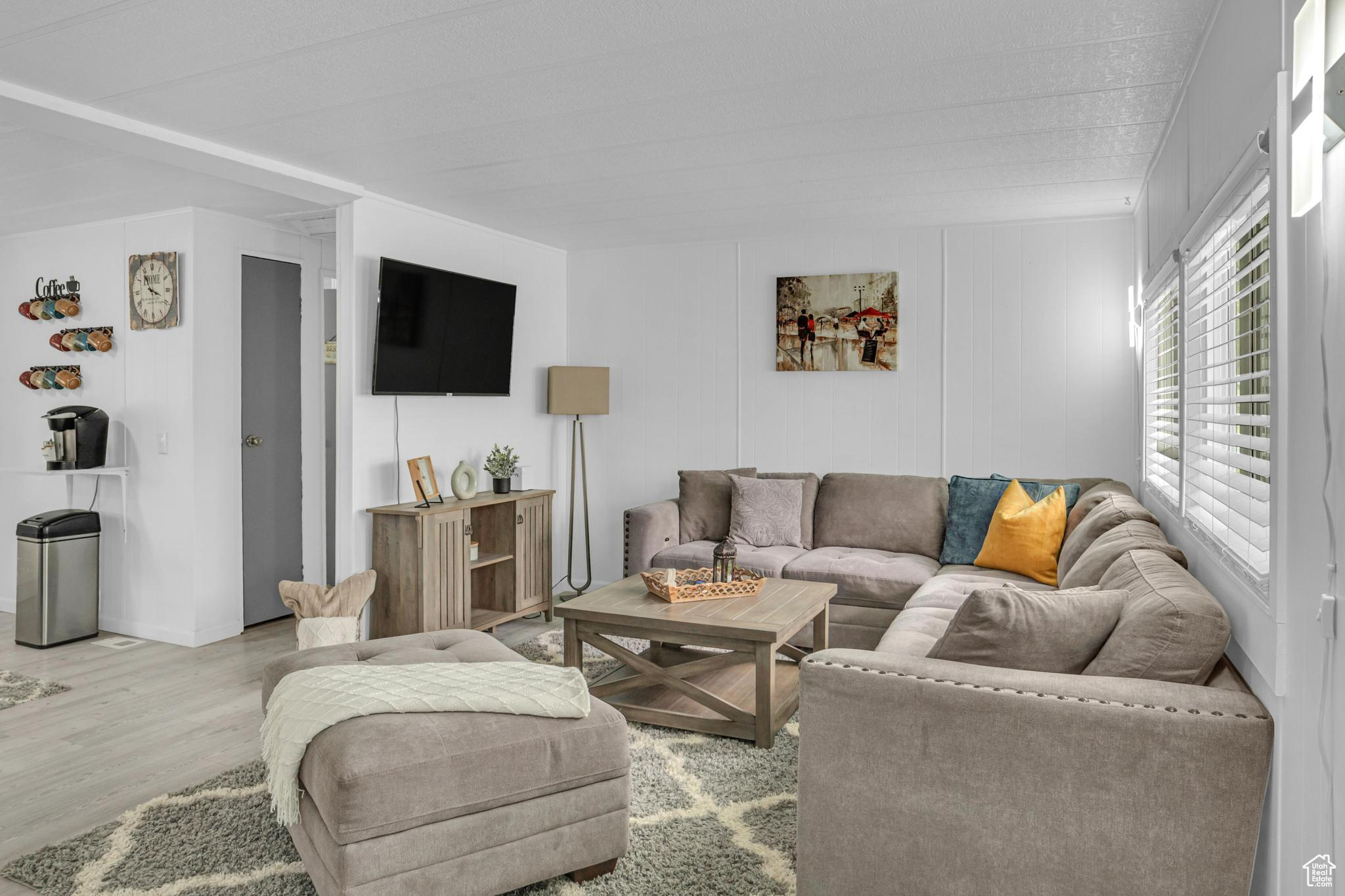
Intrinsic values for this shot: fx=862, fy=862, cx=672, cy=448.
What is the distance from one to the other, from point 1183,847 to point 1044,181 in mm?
3278

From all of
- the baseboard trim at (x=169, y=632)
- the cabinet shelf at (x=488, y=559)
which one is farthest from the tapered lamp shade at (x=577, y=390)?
the baseboard trim at (x=169, y=632)

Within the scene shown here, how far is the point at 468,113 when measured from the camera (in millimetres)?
3139

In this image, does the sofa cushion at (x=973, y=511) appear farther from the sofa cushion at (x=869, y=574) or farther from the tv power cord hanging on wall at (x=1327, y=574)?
the tv power cord hanging on wall at (x=1327, y=574)

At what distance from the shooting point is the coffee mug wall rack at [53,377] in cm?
500

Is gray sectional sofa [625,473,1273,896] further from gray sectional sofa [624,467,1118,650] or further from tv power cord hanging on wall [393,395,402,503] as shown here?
tv power cord hanging on wall [393,395,402,503]

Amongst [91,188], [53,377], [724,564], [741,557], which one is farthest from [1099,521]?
[53,377]

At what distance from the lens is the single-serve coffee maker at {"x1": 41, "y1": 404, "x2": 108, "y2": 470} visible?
15.2 feet

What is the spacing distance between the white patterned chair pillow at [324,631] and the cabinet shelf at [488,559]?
760 millimetres

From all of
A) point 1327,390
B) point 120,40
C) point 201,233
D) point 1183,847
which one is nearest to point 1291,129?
point 1327,390

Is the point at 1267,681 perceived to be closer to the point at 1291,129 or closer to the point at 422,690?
the point at 1291,129

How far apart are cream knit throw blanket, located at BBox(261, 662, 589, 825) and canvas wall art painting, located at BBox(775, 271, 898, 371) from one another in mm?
3361

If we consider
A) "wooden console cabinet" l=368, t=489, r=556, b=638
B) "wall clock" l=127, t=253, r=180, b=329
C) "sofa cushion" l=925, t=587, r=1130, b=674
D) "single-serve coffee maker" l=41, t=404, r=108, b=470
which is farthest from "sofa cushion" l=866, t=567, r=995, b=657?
"single-serve coffee maker" l=41, t=404, r=108, b=470

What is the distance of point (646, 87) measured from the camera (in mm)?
2883

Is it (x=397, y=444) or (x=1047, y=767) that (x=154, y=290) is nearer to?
(x=397, y=444)
